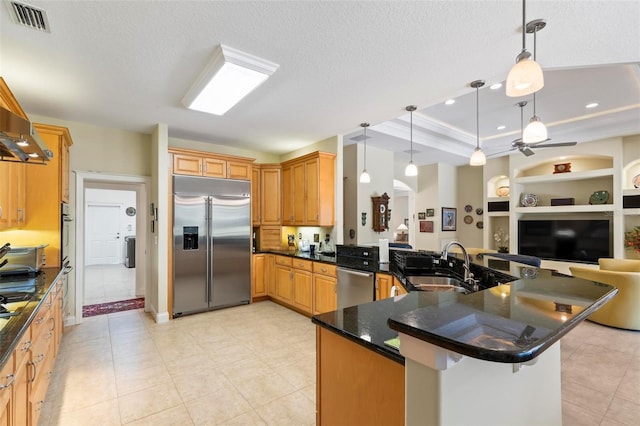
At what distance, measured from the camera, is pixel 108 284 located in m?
6.60

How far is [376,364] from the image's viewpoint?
1.22 meters

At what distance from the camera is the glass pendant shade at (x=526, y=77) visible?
1509mm

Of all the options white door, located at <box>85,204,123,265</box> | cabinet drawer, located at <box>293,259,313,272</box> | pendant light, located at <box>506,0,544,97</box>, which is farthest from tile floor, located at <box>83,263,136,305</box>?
pendant light, located at <box>506,0,544,97</box>

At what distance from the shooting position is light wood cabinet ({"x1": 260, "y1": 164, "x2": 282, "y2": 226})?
17.6 feet

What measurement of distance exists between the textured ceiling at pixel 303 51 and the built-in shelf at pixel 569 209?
2.62 metres

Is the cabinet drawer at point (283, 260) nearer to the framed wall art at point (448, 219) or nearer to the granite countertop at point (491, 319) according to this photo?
the granite countertop at point (491, 319)

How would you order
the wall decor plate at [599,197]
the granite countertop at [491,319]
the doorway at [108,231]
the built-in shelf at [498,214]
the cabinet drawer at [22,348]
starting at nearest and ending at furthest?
1. the granite countertop at [491,319]
2. the cabinet drawer at [22,348]
3. the wall decor plate at [599,197]
4. the built-in shelf at [498,214]
5. the doorway at [108,231]

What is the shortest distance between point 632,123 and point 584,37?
4.26 m

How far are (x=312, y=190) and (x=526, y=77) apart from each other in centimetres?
342

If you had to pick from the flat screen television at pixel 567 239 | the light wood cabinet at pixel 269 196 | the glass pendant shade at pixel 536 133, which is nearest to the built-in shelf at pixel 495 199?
the flat screen television at pixel 567 239

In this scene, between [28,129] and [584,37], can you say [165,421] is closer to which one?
[28,129]

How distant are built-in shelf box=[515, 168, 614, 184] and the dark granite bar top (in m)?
7.81

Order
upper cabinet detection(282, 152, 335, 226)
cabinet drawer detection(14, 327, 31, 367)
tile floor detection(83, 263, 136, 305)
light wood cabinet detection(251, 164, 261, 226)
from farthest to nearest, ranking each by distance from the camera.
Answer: tile floor detection(83, 263, 136, 305) < light wood cabinet detection(251, 164, 261, 226) < upper cabinet detection(282, 152, 335, 226) < cabinet drawer detection(14, 327, 31, 367)

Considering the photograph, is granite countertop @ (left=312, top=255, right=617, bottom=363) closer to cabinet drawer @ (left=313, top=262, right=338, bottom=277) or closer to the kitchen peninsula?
the kitchen peninsula
